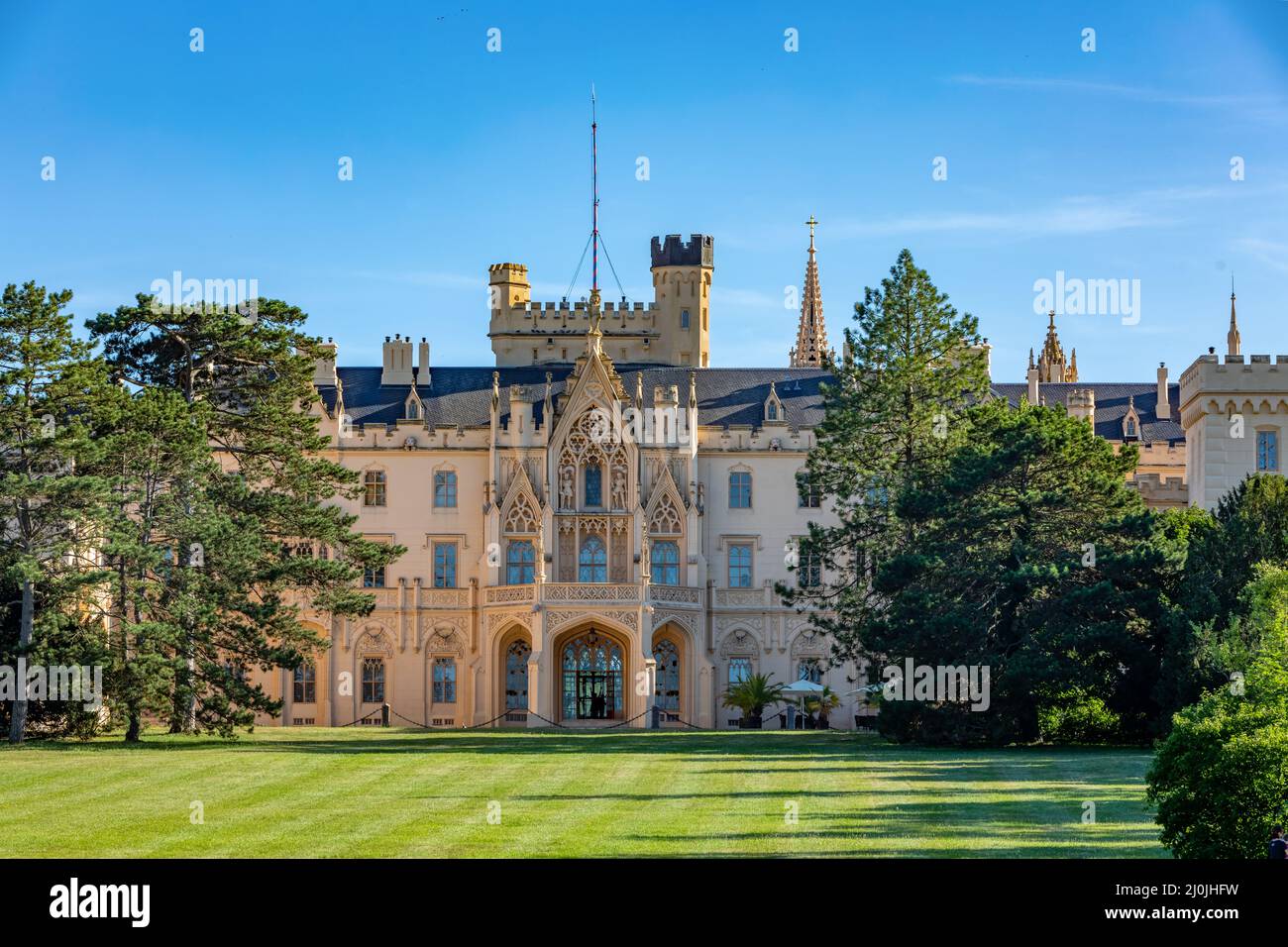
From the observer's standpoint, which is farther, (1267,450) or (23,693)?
(1267,450)

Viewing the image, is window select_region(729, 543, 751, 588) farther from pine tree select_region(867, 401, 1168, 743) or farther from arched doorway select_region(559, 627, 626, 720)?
pine tree select_region(867, 401, 1168, 743)

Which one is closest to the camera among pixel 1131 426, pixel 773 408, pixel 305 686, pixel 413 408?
pixel 305 686

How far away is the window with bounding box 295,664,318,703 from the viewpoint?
78.0 metres

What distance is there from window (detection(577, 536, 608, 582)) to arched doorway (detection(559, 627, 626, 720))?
215cm

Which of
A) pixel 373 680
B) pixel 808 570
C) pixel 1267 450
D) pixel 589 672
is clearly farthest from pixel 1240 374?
pixel 373 680

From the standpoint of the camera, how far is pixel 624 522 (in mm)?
78375

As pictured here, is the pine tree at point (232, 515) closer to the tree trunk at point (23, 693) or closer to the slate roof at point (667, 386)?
the tree trunk at point (23, 693)

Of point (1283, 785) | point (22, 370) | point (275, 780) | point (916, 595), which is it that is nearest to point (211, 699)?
point (22, 370)

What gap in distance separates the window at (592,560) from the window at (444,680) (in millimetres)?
5659

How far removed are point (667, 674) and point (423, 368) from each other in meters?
15.3

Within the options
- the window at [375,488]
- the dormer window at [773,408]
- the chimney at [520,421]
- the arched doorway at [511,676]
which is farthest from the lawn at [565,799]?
the dormer window at [773,408]

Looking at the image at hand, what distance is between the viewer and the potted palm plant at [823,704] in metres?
75.4

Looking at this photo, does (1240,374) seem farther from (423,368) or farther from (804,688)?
(423,368)

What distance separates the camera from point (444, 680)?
78.3 m
